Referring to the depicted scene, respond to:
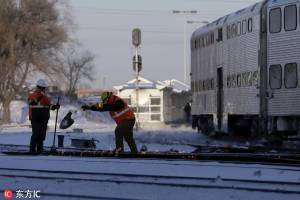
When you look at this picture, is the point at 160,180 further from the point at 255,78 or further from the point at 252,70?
the point at 252,70

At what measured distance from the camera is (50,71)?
5578 cm

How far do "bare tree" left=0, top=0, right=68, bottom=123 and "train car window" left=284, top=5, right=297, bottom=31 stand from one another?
33.5m

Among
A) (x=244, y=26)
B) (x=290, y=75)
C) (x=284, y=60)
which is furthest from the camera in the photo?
(x=244, y=26)

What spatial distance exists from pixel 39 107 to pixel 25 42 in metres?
37.1

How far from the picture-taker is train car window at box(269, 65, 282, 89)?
21859 mm

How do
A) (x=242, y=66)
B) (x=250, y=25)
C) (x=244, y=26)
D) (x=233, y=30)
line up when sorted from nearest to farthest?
1. (x=250, y=25)
2. (x=244, y=26)
3. (x=242, y=66)
4. (x=233, y=30)

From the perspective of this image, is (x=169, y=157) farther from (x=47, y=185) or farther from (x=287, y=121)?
(x=287, y=121)

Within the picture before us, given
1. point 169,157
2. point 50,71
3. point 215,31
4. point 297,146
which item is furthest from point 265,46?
point 50,71

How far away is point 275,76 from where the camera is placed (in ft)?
72.3

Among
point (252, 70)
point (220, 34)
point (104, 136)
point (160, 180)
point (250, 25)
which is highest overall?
point (220, 34)

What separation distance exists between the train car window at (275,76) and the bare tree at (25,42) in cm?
3260

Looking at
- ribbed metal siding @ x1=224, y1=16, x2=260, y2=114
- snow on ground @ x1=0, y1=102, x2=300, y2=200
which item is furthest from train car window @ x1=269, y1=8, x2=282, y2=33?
snow on ground @ x1=0, y1=102, x2=300, y2=200

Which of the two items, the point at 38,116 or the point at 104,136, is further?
the point at 104,136

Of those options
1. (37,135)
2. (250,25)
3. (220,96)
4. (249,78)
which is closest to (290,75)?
(249,78)
